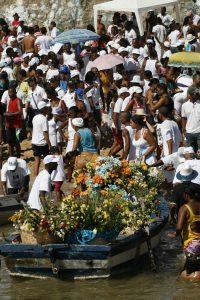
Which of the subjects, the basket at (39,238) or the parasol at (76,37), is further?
the parasol at (76,37)

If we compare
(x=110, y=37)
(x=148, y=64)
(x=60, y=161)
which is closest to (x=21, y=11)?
(x=110, y=37)

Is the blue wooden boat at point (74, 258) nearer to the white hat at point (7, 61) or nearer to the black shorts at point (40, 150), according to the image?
the black shorts at point (40, 150)

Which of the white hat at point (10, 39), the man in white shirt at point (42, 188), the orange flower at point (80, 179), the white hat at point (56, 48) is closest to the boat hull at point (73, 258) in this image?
the orange flower at point (80, 179)

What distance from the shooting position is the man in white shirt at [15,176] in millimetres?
21734

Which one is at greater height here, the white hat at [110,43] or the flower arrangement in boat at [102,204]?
the white hat at [110,43]

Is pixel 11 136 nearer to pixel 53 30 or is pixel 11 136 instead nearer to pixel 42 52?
pixel 42 52

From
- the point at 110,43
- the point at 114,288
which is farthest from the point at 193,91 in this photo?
the point at 110,43

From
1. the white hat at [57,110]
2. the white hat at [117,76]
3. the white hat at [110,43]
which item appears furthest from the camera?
the white hat at [110,43]

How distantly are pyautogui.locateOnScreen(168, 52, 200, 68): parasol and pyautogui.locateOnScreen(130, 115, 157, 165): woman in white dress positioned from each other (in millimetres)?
4846

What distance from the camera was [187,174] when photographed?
18625 mm

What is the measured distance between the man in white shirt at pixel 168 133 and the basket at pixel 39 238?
496 centimetres

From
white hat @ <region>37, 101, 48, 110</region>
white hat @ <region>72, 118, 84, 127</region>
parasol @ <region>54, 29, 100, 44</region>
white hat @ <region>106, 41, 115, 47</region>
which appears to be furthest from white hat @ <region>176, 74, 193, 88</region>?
white hat @ <region>106, 41, 115, 47</region>

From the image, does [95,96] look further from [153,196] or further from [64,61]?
[153,196]

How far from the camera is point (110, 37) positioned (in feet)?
106
